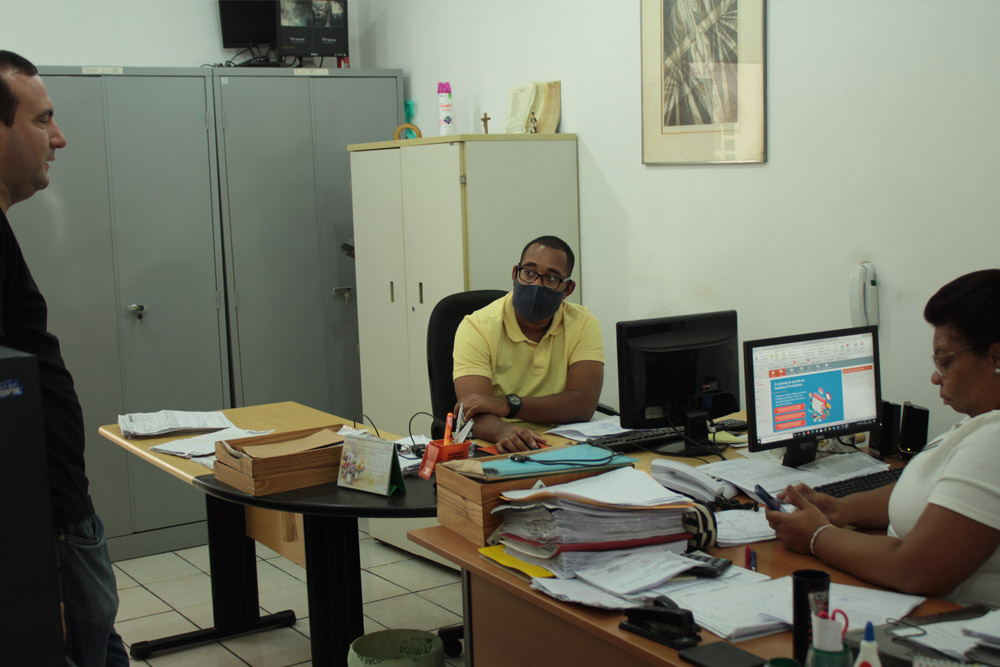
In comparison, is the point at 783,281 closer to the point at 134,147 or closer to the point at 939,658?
the point at 939,658

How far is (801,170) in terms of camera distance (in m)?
2.98

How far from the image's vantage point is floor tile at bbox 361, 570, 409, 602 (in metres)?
3.62

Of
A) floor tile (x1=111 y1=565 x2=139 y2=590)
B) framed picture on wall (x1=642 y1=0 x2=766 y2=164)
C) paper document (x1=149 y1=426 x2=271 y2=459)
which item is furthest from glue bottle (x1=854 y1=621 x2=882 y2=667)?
floor tile (x1=111 y1=565 x2=139 y2=590)

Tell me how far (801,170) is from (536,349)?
1.04m

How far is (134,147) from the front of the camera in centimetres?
420

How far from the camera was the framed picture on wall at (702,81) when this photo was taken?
309 centimetres

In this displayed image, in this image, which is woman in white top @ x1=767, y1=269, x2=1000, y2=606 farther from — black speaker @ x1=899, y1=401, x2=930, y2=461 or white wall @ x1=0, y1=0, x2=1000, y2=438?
white wall @ x1=0, y1=0, x2=1000, y2=438

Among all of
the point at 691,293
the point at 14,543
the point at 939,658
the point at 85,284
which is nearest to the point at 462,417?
the point at 691,293

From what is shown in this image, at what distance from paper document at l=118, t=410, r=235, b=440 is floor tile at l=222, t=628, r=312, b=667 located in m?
0.83

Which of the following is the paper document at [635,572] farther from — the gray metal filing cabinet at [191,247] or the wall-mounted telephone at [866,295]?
the gray metal filing cabinet at [191,247]

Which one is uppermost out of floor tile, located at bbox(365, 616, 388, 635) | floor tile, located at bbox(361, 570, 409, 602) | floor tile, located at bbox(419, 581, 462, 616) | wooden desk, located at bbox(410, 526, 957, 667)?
wooden desk, located at bbox(410, 526, 957, 667)

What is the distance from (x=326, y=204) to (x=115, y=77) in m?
1.11

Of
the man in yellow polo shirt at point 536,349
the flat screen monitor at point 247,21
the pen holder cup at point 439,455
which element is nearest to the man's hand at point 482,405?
the man in yellow polo shirt at point 536,349

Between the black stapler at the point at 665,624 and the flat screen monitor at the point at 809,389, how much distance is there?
945 millimetres
